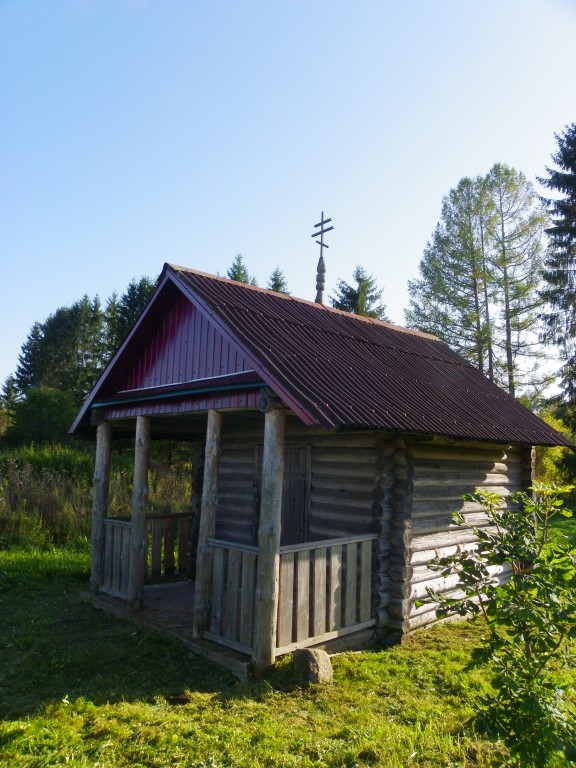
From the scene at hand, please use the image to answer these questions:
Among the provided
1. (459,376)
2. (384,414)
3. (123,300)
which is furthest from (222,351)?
(123,300)

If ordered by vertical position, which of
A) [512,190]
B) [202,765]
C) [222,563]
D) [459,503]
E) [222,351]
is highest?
[512,190]

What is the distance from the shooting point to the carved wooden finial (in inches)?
500

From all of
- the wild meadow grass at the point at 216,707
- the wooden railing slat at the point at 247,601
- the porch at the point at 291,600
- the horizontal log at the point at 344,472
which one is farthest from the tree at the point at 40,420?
the wooden railing slat at the point at 247,601

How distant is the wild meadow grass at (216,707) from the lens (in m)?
4.71

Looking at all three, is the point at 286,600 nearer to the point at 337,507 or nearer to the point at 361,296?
the point at 337,507

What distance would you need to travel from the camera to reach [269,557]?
21.5 feet

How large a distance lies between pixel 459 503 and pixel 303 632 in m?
3.74

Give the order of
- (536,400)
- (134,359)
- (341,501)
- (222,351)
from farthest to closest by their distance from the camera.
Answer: (536,400)
(134,359)
(341,501)
(222,351)

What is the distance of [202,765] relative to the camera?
456 centimetres

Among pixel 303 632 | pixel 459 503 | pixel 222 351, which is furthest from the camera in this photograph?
pixel 459 503

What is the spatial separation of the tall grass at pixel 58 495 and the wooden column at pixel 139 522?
6059mm

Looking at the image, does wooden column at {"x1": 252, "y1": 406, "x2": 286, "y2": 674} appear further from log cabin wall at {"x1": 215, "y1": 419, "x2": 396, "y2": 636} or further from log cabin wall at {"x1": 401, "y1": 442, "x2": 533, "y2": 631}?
log cabin wall at {"x1": 401, "y1": 442, "x2": 533, "y2": 631}

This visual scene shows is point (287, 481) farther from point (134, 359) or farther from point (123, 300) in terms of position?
point (123, 300)

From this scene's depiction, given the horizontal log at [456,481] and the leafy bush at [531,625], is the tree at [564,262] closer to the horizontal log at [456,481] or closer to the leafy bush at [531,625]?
the horizontal log at [456,481]
